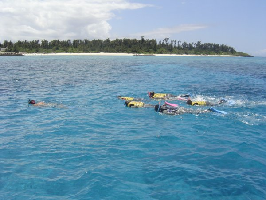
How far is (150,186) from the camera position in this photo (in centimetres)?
1082

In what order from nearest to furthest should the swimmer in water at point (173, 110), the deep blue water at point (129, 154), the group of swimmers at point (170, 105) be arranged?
the deep blue water at point (129, 154), the swimmer in water at point (173, 110), the group of swimmers at point (170, 105)

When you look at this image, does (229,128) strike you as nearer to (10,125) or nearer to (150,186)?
(150,186)

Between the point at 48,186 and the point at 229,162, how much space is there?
9.52 metres

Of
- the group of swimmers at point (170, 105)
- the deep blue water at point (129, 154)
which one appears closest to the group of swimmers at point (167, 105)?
the group of swimmers at point (170, 105)

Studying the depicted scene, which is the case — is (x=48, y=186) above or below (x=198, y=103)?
below

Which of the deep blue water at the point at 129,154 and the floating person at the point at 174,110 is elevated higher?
the floating person at the point at 174,110

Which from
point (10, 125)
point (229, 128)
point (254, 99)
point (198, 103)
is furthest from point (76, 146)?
point (254, 99)

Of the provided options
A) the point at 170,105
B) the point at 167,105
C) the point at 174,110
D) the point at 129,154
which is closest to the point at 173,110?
the point at 174,110

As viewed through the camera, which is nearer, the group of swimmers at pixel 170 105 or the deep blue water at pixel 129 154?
the deep blue water at pixel 129 154

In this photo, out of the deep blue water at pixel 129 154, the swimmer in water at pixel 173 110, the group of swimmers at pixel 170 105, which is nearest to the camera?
the deep blue water at pixel 129 154

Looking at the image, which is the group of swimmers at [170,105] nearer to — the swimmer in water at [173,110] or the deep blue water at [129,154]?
the swimmer in water at [173,110]

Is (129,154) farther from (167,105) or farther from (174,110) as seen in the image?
(167,105)

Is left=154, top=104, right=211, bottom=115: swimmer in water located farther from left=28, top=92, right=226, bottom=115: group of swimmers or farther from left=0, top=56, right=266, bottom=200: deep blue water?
left=0, top=56, right=266, bottom=200: deep blue water

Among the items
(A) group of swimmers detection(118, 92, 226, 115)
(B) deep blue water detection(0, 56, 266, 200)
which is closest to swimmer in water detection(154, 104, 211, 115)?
(A) group of swimmers detection(118, 92, 226, 115)
